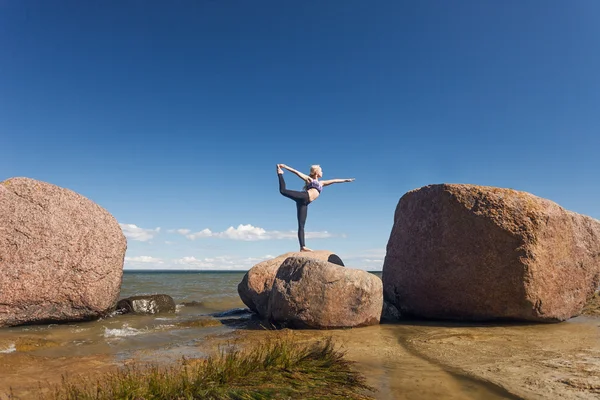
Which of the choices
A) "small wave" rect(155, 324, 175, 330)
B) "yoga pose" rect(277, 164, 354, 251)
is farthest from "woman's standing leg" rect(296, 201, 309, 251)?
"small wave" rect(155, 324, 175, 330)

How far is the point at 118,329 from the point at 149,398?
17.4ft

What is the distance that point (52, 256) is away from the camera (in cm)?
784

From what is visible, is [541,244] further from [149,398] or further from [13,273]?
[13,273]

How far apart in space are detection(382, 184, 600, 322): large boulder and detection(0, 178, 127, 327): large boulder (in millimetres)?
6532

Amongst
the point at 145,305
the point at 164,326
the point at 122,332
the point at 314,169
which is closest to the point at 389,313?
the point at 314,169

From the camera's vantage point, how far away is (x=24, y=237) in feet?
25.1

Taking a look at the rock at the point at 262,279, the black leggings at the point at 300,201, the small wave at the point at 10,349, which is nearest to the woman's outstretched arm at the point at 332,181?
the black leggings at the point at 300,201

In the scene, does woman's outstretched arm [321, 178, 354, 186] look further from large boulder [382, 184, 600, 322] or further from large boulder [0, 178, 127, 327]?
large boulder [0, 178, 127, 327]

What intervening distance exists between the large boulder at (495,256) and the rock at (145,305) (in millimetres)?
6453

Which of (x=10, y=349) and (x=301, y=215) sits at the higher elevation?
(x=301, y=215)

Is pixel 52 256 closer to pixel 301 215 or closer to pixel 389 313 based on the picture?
pixel 301 215

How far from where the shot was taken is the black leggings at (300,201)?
9930mm

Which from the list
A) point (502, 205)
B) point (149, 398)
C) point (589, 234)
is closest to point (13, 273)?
point (149, 398)

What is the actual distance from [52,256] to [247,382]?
20.2 feet
